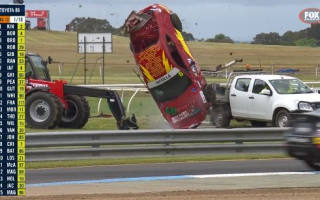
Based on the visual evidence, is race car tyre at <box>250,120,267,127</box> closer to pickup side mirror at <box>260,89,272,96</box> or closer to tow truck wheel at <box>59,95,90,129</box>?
pickup side mirror at <box>260,89,272,96</box>

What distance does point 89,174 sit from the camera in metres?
14.1

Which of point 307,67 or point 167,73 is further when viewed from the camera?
point 307,67

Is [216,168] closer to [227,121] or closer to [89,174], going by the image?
[89,174]

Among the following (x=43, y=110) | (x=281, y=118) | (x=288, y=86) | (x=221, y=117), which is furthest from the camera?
(x=221, y=117)

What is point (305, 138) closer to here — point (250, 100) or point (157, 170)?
point (157, 170)

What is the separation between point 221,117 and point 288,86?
2.23 m

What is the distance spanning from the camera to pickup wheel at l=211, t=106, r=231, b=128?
23348 mm

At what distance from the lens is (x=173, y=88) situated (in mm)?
21797

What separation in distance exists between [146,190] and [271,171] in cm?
322

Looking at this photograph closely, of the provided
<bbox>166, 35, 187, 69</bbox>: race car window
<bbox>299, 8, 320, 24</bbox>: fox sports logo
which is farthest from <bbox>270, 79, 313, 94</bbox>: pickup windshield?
<bbox>299, 8, 320, 24</bbox>: fox sports logo

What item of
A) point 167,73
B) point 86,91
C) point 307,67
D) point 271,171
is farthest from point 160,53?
point 307,67

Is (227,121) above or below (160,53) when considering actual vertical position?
below

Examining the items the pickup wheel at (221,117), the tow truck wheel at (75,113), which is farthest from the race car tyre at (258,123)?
the tow truck wheel at (75,113)
